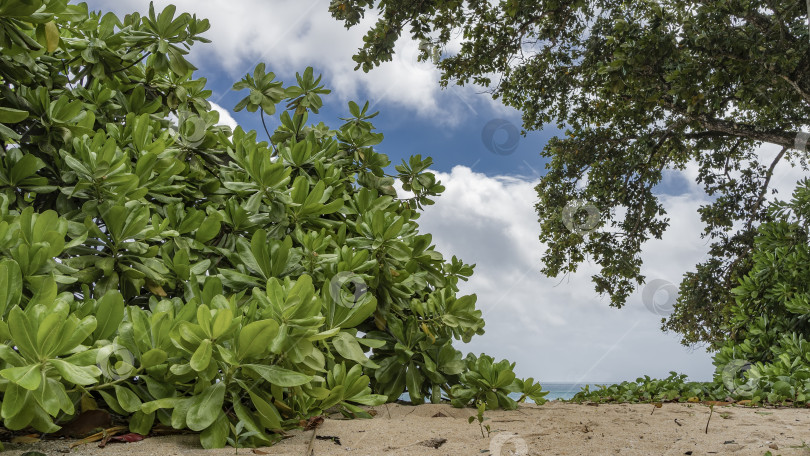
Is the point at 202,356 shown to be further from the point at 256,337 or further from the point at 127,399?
the point at 127,399

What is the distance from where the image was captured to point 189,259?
2.51m

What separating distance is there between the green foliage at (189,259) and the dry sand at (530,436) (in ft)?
0.36

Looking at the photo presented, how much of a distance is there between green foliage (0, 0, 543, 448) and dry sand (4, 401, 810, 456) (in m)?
0.11

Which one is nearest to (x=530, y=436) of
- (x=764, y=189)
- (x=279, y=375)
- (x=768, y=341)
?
(x=279, y=375)

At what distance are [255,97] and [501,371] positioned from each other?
2.23m

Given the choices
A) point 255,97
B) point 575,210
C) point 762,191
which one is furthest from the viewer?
point 762,191

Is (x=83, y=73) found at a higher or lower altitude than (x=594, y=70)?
lower

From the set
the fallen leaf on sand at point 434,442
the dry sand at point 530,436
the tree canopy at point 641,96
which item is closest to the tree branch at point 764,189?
the tree canopy at point 641,96

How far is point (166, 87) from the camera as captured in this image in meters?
3.34

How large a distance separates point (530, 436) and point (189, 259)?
1771mm

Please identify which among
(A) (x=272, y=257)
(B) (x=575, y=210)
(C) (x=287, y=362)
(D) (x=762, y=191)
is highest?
(D) (x=762, y=191)

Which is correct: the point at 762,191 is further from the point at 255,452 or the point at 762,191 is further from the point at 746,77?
the point at 255,452

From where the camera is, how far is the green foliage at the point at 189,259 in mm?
1788

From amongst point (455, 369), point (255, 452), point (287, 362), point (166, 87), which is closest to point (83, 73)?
point (166, 87)
